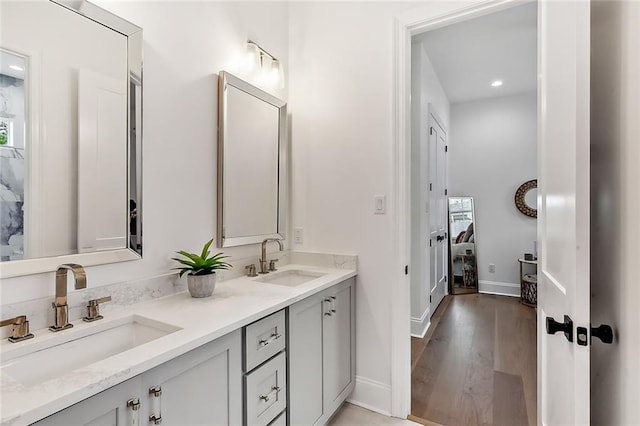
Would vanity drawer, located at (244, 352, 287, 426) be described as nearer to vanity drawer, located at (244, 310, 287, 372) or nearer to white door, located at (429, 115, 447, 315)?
vanity drawer, located at (244, 310, 287, 372)

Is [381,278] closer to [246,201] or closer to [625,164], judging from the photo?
[246,201]

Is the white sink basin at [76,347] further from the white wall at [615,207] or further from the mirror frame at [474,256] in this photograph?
the mirror frame at [474,256]

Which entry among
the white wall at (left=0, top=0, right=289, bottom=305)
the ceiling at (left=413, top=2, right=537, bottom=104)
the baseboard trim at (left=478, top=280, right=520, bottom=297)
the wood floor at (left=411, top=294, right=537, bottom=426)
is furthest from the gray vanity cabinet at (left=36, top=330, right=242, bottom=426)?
the baseboard trim at (left=478, top=280, right=520, bottom=297)

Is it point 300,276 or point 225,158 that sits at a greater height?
point 225,158

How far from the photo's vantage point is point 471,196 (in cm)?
493

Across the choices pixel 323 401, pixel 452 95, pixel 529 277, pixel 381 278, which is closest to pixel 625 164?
pixel 381 278

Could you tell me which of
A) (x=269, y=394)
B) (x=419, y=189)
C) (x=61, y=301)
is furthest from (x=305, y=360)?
(x=419, y=189)

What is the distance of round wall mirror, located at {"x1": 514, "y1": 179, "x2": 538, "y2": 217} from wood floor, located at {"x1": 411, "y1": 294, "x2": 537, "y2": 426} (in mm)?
1364

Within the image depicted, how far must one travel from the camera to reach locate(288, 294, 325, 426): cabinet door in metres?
1.49

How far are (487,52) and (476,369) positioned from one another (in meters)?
2.98

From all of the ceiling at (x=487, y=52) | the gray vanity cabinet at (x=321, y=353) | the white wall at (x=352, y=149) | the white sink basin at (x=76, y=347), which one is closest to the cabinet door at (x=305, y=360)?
the gray vanity cabinet at (x=321, y=353)

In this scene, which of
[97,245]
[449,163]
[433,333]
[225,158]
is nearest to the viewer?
[97,245]

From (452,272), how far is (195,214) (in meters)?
4.03

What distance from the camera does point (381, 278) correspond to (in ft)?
6.60
